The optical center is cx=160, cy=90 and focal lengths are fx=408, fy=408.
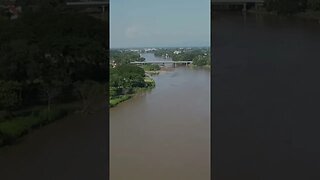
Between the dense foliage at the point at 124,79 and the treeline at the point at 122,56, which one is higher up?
the treeline at the point at 122,56

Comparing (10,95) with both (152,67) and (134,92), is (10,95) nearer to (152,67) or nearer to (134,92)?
(134,92)

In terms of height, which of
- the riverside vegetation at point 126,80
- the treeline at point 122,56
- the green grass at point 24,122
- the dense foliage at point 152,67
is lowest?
the green grass at point 24,122
